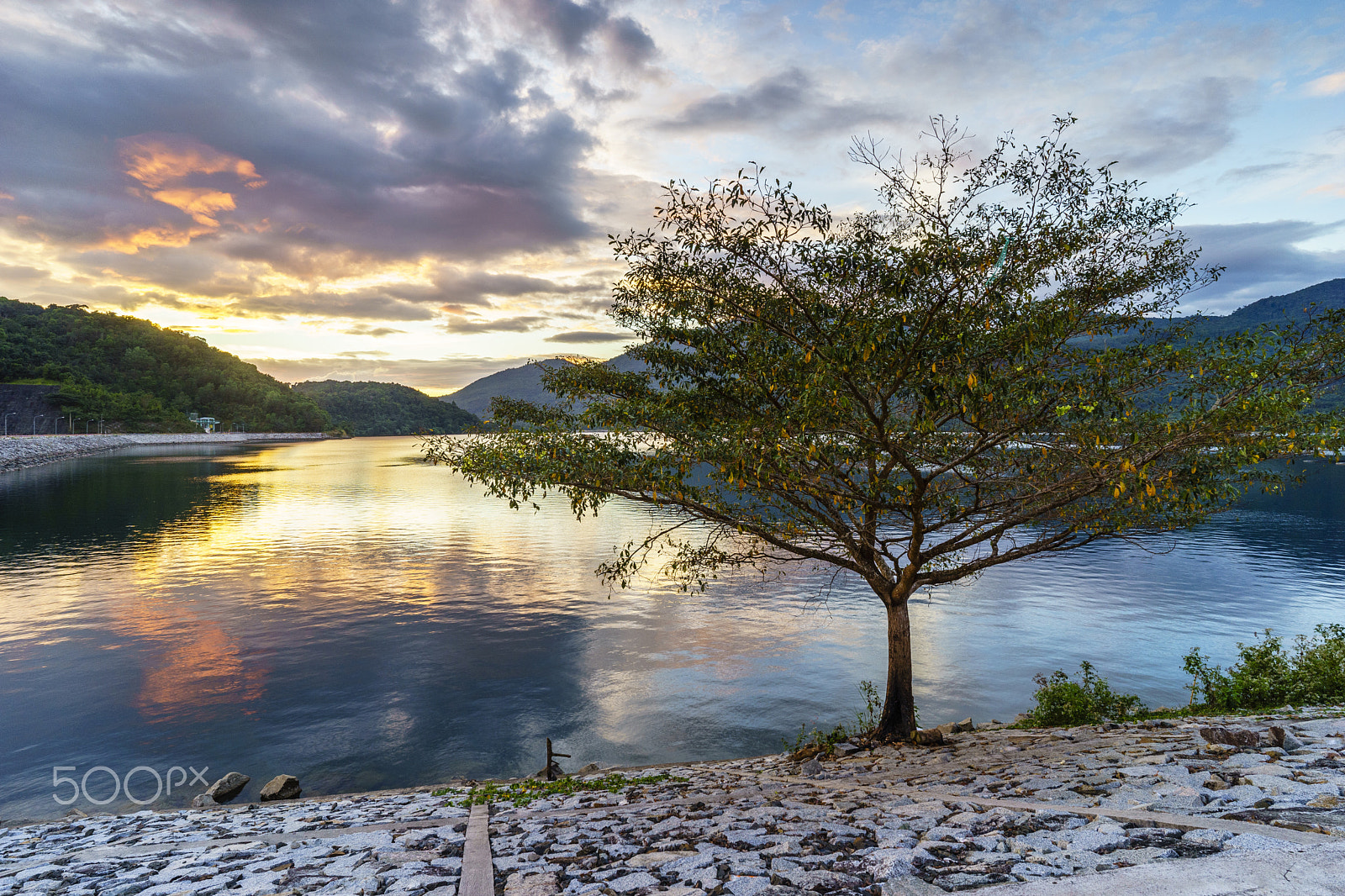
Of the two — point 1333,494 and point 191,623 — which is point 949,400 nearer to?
point 191,623

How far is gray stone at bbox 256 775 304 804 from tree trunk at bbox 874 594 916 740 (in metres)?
16.8

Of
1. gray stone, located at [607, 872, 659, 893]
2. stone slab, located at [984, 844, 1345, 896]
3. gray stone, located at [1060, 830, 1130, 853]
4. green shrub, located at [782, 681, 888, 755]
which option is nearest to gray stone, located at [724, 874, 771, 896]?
gray stone, located at [607, 872, 659, 893]

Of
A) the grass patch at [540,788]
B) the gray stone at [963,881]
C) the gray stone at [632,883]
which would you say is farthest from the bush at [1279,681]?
the gray stone at [632,883]

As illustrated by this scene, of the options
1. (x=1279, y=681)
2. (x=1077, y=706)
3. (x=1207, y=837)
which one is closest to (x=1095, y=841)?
(x=1207, y=837)

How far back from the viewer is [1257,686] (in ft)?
62.0

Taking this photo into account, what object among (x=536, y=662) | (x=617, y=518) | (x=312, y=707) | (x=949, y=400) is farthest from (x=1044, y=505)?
(x=617, y=518)

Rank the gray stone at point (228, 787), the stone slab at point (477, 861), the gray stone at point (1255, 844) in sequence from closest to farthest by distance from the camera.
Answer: the gray stone at point (1255, 844)
the stone slab at point (477, 861)
the gray stone at point (228, 787)

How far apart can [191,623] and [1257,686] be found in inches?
1879

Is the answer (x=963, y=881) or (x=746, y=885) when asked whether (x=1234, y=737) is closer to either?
(x=963, y=881)

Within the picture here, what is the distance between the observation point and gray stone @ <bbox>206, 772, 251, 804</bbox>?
1848 centimetres

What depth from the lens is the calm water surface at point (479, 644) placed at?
2280cm

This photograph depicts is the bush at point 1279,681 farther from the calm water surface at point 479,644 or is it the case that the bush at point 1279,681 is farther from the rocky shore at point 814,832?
the calm water surface at point 479,644

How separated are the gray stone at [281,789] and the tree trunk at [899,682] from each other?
1678cm

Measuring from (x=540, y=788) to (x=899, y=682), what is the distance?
32.1 feet
